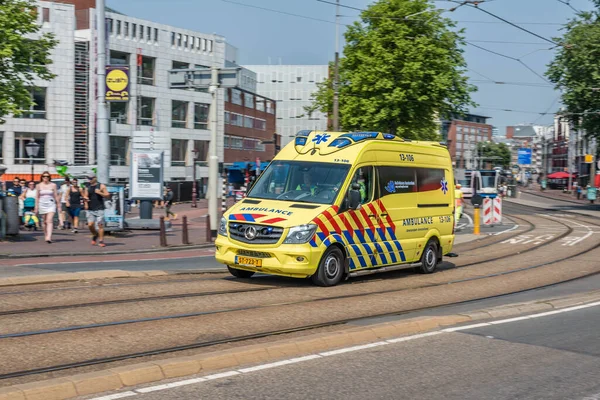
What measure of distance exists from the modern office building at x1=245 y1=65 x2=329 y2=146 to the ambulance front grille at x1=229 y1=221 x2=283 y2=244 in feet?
361

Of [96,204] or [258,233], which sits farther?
[96,204]

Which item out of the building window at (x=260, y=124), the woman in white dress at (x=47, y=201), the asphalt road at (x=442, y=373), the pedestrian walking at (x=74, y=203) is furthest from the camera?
the building window at (x=260, y=124)

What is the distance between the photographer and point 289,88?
124m

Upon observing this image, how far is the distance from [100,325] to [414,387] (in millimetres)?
3839

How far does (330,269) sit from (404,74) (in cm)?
3380

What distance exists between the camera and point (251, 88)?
96.9m

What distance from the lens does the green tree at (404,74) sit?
45531 mm

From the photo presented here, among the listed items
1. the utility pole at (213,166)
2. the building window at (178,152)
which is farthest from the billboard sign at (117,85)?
the building window at (178,152)

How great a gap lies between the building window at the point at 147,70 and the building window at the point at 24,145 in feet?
34.2

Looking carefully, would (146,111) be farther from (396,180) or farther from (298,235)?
(298,235)

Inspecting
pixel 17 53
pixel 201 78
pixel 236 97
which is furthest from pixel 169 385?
pixel 236 97

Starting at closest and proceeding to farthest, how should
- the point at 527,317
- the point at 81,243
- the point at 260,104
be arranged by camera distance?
the point at 527,317 < the point at 81,243 < the point at 260,104

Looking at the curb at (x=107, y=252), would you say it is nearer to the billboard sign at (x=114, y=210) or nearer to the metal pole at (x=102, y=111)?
the billboard sign at (x=114, y=210)

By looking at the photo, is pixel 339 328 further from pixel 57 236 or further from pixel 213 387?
pixel 57 236
